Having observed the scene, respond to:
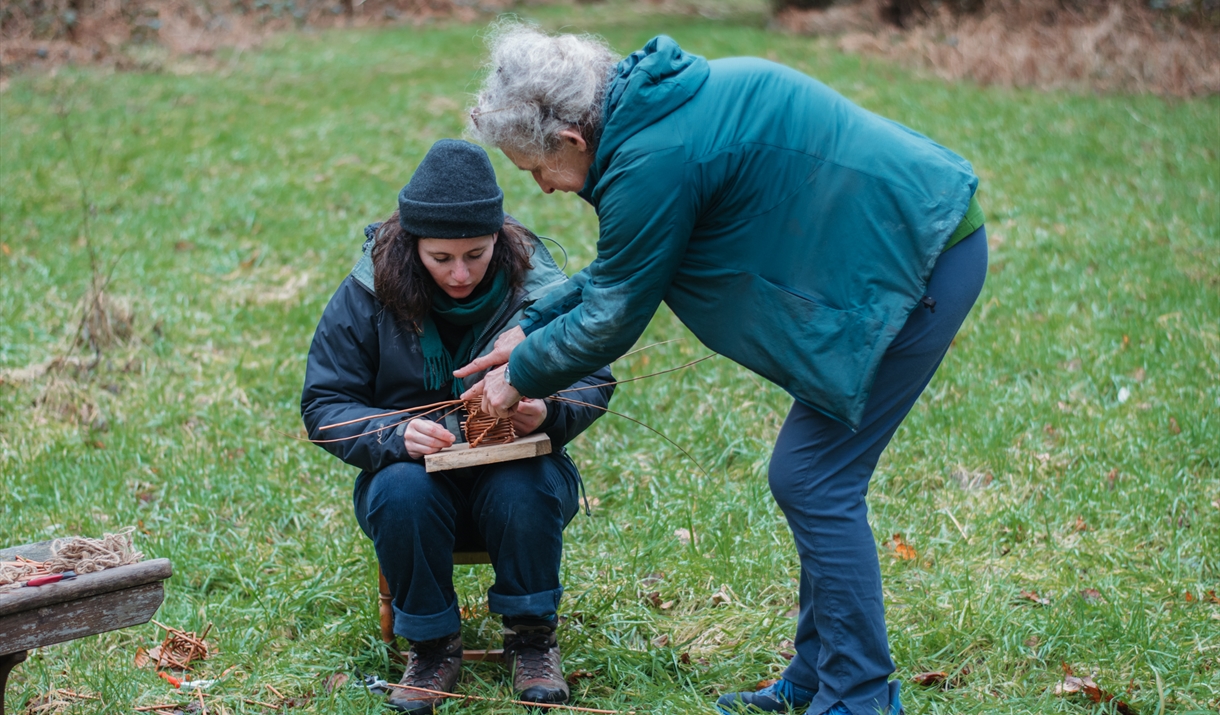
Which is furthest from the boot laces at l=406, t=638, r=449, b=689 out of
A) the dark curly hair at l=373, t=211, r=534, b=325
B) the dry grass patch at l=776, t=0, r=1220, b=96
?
the dry grass patch at l=776, t=0, r=1220, b=96

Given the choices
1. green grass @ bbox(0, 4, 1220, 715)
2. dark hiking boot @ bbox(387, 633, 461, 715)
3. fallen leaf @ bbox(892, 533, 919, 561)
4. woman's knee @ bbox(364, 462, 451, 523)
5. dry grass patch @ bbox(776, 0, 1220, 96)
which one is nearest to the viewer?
woman's knee @ bbox(364, 462, 451, 523)

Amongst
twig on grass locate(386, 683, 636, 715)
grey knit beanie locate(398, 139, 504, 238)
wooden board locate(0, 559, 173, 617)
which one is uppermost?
grey knit beanie locate(398, 139, 504, 238)

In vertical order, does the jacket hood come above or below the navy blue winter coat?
above

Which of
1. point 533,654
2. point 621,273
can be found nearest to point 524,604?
point 533,654

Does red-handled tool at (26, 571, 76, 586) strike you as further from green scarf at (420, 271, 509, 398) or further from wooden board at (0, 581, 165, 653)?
green scarf at (420, 271, 509, 398)

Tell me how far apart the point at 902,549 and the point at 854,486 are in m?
1.36

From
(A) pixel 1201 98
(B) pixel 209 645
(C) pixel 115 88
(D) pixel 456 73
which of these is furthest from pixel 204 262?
(A) pixel 1201 98

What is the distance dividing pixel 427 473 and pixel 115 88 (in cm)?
1120

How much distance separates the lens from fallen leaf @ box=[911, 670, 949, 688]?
10.4ft

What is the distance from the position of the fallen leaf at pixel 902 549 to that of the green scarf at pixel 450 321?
1.72 m

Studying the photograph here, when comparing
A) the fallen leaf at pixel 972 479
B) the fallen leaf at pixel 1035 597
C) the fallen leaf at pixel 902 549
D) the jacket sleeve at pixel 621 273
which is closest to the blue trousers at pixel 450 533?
the jacket sleeve at pixel 621 273

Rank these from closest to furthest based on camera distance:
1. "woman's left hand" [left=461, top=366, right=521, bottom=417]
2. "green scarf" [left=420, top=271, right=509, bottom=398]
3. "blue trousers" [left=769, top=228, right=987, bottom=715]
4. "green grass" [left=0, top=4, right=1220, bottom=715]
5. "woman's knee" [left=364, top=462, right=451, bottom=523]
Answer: "blue trousers" [left=769, top=228, right=987, bottom=715]
"woman's left hand" [left=461, top=366, right=521, bottom=417]
"woman's knee" [left=364, top=462, right=451, bottom=523]
"green scarf" [left=420, top=271, right=509, bottom=398]
"green grass" [left=0, top=4, right=1220, bottom=715]

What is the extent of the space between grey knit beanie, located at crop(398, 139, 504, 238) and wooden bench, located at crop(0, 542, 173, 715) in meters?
1.13

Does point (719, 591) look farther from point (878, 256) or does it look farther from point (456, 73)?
point (456, 73)
